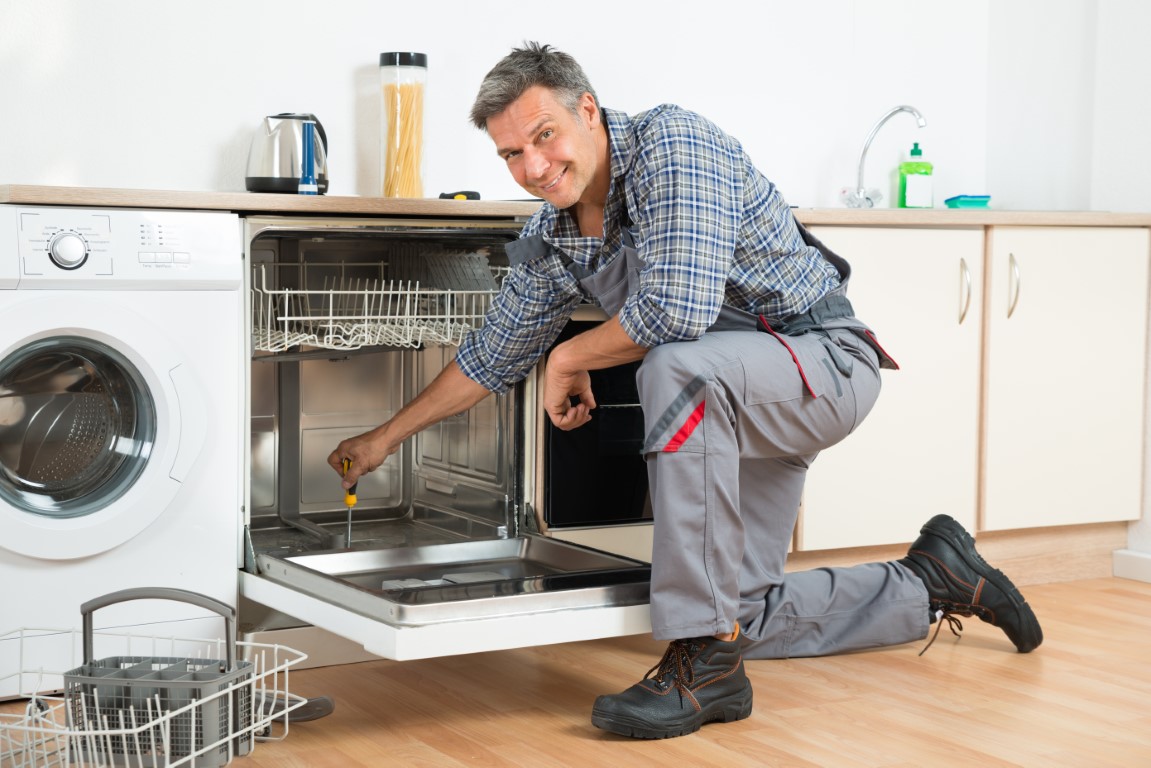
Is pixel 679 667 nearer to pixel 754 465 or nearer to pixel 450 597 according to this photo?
pixel 450 597

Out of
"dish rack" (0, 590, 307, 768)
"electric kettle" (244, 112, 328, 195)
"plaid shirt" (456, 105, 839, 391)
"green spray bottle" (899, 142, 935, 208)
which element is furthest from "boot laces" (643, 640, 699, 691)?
"green spray bottle" (899, 142, 935, 208)

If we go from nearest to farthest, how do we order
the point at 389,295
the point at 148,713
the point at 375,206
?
the point at 148,713 < the point at 375,206 < the point at 389,295

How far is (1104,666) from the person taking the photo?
2504 mm

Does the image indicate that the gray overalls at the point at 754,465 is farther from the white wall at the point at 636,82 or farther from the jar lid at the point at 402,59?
the white wall at the point at 636,82

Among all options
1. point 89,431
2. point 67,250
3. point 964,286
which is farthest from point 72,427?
point 964,286

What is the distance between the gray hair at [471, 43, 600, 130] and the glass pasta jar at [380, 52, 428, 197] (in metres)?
0.85

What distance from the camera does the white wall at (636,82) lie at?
284cm

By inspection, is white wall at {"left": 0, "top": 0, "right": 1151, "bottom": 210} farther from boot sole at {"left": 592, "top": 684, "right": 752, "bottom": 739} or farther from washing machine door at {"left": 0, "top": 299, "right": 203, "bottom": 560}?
boot sole at {"left": 592, "top": 684, "right": 752, "bottom": 739}

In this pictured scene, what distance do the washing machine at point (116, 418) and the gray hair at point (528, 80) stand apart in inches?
20.6

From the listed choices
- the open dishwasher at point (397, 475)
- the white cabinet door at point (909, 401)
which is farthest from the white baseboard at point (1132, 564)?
the open dishwasher at point (397, 475)

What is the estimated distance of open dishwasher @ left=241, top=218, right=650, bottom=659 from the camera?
6.56 feet

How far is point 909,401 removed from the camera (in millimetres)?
3068

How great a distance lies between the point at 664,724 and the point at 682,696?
6 centimetres

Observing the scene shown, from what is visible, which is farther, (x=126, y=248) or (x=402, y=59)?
(x=402, y=59)
